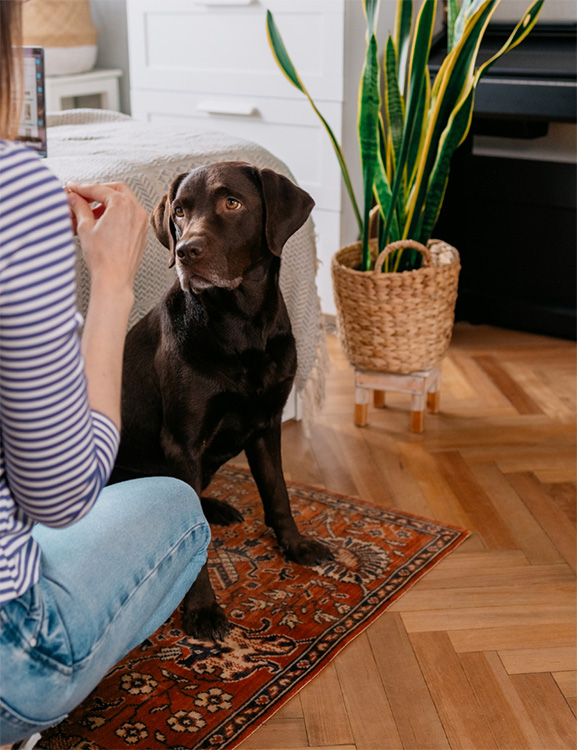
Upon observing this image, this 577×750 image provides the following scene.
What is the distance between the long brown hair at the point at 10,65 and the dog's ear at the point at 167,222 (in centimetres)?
70

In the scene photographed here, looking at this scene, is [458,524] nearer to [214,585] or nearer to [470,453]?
[470,453]

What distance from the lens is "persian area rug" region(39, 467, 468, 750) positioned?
1287 millimetres

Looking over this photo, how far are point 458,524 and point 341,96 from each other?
1618 millimetres

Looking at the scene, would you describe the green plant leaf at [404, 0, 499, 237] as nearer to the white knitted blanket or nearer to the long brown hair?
the white knitted blanket

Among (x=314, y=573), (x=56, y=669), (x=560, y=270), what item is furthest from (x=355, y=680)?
(x=560, y=270)

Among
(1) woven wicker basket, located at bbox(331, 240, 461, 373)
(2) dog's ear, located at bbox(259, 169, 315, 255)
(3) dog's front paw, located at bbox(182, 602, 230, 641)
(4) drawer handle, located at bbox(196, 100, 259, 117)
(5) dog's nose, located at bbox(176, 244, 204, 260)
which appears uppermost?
(4) drawer handle, located at bbox(196, 100, 259, 117)

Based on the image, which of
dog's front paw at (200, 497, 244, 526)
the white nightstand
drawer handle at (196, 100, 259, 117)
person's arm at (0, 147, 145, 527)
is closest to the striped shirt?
Result: person's arm at (0, 147, 145, 527)

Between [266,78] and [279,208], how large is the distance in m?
1.76

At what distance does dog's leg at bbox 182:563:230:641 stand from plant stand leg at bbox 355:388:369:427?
938 mm

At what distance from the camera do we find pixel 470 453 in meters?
2.22

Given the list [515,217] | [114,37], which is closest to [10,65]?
[515,217]

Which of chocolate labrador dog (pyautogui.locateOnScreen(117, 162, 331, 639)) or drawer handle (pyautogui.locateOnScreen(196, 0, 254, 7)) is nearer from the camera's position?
chocolate labrador dog (pyautogui.locateOnScreen(117, 162, 331, 639))

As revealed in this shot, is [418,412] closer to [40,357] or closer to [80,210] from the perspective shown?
[80,210]

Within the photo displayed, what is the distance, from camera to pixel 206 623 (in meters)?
1.50
